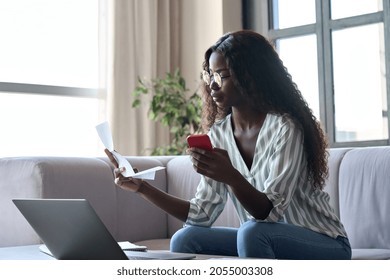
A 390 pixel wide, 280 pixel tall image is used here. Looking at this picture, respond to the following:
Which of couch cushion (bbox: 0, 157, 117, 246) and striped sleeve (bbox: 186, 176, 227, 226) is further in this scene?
couch cushion (bbox: 0, 157, 117, 246)

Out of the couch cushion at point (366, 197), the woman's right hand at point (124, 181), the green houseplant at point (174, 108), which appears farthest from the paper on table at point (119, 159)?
the green houseplant at point (174, 108)

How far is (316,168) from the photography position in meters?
2.09

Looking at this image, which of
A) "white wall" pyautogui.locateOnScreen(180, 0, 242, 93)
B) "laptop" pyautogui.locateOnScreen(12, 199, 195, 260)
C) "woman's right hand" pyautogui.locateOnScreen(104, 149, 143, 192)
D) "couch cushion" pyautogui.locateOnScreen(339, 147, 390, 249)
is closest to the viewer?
"laptop" pyautogui.locateOnScreen(12, 199, 195, 260)

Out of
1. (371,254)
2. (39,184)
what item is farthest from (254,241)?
(39,184)

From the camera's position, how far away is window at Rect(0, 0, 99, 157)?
449cm

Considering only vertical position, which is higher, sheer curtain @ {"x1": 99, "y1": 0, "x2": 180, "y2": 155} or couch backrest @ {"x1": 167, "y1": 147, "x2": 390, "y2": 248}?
sheer curtain @ {"x1": 99, "y1": 0, "x2": 180, "y2": 155}

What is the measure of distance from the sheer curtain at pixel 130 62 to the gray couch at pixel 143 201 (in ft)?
4.69

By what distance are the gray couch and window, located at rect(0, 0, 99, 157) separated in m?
1.31

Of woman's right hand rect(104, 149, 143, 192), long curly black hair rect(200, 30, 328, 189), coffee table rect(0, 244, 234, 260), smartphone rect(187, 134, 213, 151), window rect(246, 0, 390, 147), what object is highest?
window rect(246, 0, 390, 147)

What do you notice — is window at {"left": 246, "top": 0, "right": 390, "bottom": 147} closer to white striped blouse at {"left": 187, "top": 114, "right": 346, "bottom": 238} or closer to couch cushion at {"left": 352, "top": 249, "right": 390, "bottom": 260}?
couch cushion at {"left": 352, "top": 249, "right": 390, "bottom": 260}

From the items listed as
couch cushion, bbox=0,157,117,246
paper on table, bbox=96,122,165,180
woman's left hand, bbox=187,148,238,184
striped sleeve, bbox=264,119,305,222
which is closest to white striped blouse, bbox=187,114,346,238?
striped sleeve, bbox=264,119,305,222

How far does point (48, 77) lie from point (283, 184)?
9.83ft

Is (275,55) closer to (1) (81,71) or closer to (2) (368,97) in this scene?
(2) (368,97)
